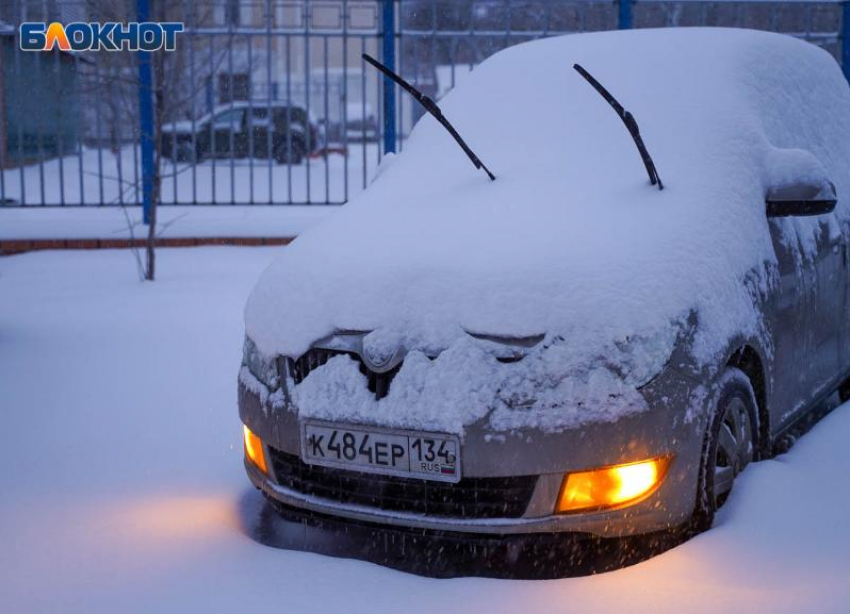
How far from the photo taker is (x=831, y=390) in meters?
4.11

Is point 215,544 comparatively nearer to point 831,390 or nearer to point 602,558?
point 602,558

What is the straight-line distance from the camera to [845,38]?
32.3ft

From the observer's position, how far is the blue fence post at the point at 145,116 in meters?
8.88

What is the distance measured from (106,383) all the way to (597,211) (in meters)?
2.70

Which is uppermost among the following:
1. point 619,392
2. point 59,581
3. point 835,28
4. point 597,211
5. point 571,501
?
point 835,28

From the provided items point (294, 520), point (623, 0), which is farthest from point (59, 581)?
point (623, 0)

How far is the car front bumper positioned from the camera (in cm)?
269

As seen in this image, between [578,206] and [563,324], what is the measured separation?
60cm

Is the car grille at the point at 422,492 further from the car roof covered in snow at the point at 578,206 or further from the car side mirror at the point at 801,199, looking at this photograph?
the car side mirror at the point at 801,199

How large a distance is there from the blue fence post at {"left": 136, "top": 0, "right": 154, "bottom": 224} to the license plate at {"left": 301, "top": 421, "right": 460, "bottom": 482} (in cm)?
634

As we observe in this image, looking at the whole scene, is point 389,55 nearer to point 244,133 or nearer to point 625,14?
point 625,14

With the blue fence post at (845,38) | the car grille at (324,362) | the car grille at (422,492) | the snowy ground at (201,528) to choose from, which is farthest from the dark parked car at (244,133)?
the car grille at (422,492)

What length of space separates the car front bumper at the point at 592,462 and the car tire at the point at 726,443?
7 cm
